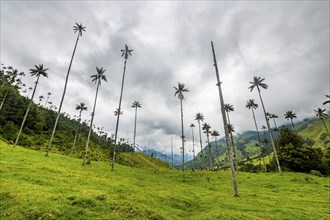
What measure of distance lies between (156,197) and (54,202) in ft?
32.2

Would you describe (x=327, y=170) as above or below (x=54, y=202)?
above

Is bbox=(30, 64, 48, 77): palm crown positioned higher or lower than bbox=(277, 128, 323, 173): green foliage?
higher

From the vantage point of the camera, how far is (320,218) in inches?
702

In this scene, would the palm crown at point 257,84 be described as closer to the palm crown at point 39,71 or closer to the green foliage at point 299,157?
the green foliage at point 299,157

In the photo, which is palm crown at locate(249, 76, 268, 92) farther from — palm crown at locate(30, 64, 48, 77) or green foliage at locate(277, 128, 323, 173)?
palm crown at locate(30, 64, 48, 77)

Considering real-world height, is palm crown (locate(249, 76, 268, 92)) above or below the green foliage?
above

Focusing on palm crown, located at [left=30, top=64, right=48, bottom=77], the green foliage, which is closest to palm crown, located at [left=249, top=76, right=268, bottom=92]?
the green foliage

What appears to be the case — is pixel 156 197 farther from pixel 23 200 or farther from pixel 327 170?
pixel 327 170

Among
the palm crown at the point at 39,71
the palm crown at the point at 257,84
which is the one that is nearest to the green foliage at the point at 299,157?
the palm crown at the point at 257,84

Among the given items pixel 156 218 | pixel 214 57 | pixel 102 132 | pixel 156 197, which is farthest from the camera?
pixel 102 132

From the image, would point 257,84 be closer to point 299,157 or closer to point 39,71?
point 299,157

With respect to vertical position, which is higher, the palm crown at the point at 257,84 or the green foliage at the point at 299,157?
the palm crown at the point at 257,84

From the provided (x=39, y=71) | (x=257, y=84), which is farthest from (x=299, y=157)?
(x=39, y=71)

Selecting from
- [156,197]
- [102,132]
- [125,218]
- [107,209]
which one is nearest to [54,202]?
[107,209]
